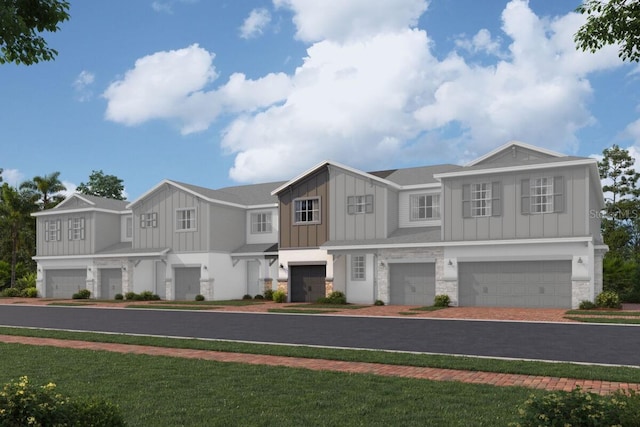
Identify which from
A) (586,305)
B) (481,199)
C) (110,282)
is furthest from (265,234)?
(586,305)

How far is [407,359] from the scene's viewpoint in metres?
12.1

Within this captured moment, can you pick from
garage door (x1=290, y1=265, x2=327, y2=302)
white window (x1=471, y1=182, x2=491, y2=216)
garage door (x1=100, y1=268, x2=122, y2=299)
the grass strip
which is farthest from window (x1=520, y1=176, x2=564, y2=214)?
garage door (x1=100, y1=268, x2=122, y2=299)

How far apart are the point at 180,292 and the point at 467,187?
65.8 feet

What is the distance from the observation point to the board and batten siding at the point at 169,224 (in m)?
37.7

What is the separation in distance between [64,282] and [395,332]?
34190mm

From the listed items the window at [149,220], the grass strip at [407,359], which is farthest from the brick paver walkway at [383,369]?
the window at [149,220]

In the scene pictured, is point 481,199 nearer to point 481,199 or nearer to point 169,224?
point 481,199

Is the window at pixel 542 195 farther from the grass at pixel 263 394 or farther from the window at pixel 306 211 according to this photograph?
the grass at pixel 263 394

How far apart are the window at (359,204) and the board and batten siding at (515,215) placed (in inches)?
184

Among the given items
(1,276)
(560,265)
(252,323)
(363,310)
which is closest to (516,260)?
(560,265)

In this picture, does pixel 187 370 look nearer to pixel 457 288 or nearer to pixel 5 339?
pixel 5 339

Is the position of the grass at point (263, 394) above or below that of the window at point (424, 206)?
below

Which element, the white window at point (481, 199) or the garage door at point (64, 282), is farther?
the garage door at point (64, 282)

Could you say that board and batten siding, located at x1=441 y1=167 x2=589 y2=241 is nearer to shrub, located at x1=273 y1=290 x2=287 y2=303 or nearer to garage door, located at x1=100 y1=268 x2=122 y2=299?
shrub, located at x1=273 y1=290 x2=287 y2=303
